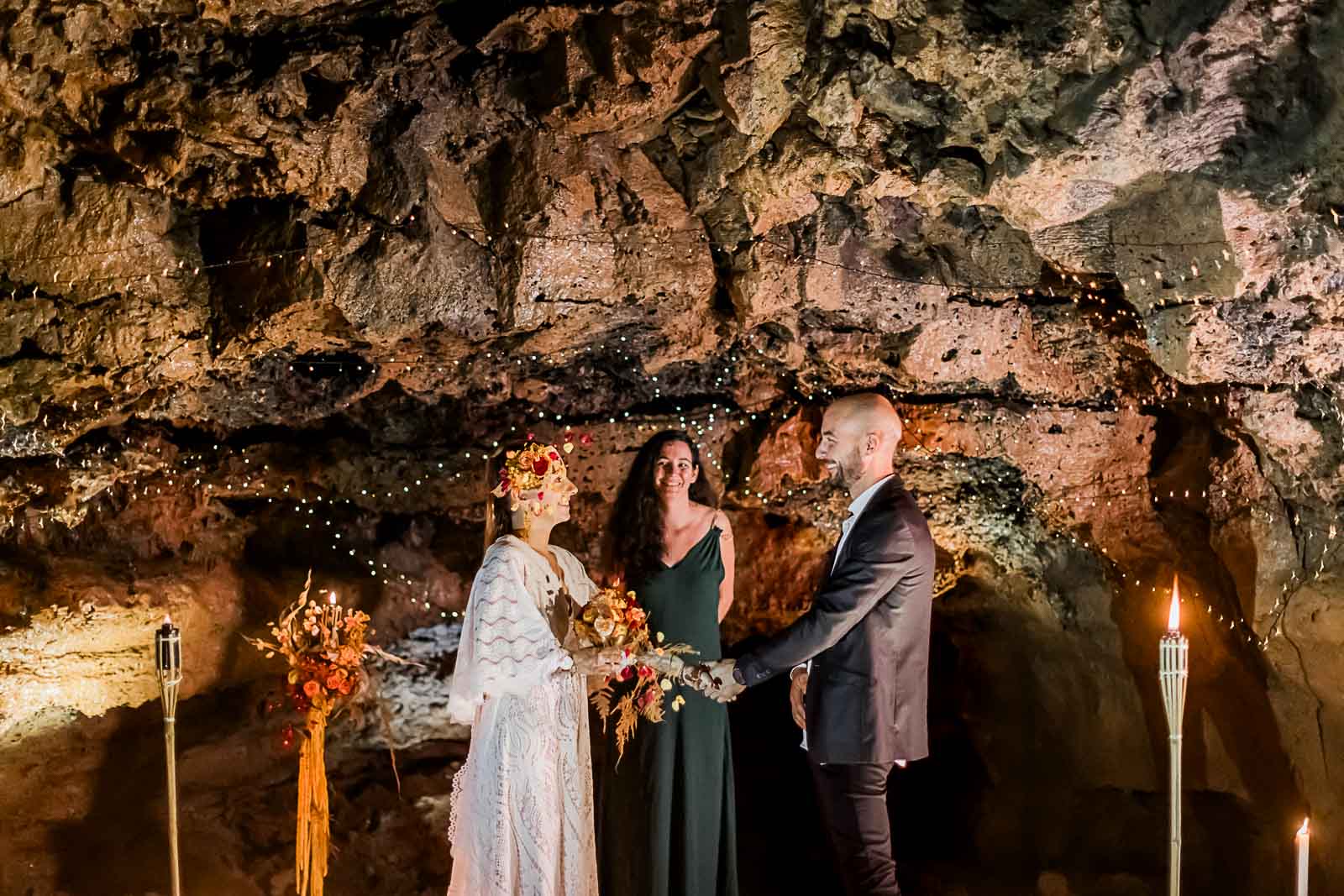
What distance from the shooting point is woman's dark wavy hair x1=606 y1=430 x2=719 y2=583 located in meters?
5.37

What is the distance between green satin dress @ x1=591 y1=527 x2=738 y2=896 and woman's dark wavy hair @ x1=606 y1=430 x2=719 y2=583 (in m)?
0.08

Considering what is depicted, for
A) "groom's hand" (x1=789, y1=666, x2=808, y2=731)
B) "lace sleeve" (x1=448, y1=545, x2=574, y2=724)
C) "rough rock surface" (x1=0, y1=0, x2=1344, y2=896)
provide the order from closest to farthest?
"lace sleeve" (x1=448, y1=545, x2=574, y2=724)
"rough rock surface" (x1=0, y1=0, x2=1344, y2=896)
"groom's hand" (x1=789, y1=666, x2=808, y2=731)

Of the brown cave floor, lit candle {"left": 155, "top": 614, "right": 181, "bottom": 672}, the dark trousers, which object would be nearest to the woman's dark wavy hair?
the dark trousers

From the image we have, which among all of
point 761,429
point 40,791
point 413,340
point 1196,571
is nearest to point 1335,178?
point 1196,571

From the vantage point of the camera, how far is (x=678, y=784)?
5.22 meters

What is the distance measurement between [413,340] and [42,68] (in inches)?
80.2

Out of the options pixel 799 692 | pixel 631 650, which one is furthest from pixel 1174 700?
pixel 631 650

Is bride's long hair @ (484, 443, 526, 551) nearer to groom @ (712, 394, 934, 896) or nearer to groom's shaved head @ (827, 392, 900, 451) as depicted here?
groom @ (712, 394, 934, 896)

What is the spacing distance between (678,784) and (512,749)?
3.29 ft

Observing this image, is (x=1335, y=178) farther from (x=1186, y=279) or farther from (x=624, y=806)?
(x=624, y=806)

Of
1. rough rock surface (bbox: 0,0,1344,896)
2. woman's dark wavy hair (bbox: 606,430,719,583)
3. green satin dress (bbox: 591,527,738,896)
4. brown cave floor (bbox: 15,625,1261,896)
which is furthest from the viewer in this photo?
brown cave floor (bbox: 15,625,1261,896)

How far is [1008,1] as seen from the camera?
440 cm

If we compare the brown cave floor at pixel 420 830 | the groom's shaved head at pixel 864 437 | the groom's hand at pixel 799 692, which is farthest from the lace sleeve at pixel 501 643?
the brown cave floor at pixel 420 830

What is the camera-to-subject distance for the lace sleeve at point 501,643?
4.46 m
